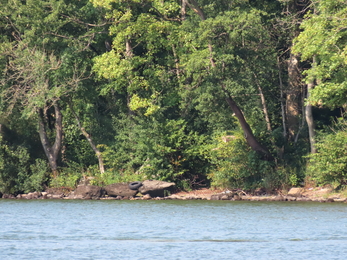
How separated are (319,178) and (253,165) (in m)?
4.13

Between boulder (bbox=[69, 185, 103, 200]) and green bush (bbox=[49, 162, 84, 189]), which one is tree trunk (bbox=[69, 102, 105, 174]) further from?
boulder (bbox=[69, 185, 103, 200])

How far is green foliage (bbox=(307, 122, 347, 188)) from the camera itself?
31.8 meters

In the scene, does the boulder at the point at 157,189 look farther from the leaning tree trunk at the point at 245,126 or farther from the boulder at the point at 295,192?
the boulder at the point at 295,192

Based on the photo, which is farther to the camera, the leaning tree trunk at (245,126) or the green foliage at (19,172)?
the green foliage at (19,172)

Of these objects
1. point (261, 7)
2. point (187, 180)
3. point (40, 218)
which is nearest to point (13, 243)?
point (40, 218)

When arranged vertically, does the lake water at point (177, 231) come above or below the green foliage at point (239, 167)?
below

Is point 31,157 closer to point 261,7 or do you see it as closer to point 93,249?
point 261,7

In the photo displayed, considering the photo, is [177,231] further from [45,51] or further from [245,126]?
[45,51]

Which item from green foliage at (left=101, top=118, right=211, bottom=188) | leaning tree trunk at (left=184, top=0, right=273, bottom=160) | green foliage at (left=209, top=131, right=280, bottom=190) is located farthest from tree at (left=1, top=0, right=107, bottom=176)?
green foliage at (left=209, top=131, right=280, bottom=190)

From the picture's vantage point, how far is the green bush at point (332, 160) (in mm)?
31812

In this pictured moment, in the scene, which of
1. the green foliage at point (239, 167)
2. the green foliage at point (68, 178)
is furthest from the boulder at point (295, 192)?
the green foliage at point (68, 178)

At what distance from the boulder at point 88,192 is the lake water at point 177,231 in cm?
602

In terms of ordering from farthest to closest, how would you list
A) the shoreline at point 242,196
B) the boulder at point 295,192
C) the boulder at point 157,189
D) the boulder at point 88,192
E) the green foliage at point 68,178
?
the green foliage at point 68,178
the boulder at point 88,192
the boulder at point 157,189
the boulder at point 295,192
the shoreline at point 242,196

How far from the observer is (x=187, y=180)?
3859 centimetres
